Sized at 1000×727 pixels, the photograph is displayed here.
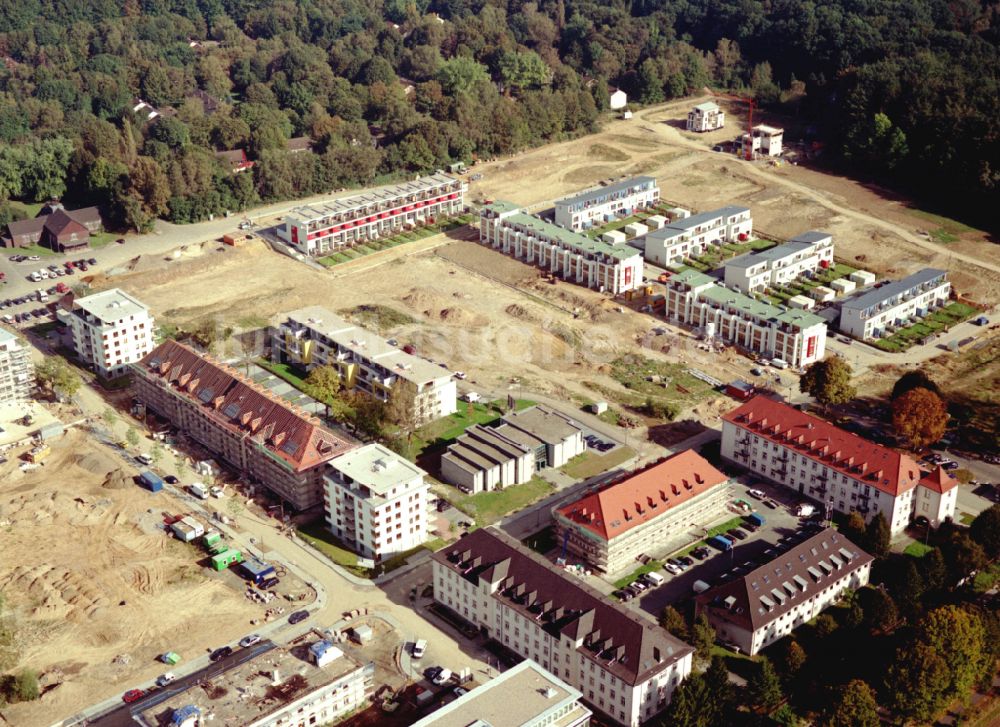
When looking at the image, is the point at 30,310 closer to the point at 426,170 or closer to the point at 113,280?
the point at 113,280

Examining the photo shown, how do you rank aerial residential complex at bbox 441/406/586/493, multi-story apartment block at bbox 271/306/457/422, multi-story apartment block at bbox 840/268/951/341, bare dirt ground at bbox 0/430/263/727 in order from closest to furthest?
bare dirt ground at bbox 0/430/263/727
aerial residential complex at bbox 441/406/586/493
multi-story apartment block at bbox 271/306/457/422
multi-story apartment block at bbox 840/268/951/341

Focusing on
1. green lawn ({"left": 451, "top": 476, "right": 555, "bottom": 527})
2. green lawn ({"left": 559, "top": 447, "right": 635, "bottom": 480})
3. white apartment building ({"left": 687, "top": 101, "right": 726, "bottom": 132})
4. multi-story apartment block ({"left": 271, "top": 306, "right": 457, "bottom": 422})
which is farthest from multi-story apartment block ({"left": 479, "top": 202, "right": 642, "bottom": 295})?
white apartment building ({"left": 687, "top": 101, "right": 726, "bottom": 132})

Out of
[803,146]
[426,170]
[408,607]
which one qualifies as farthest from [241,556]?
[803,146]

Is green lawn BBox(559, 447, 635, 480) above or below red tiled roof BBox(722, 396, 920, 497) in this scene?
below

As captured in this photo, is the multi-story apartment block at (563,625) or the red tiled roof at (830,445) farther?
the red tiled roof at (830,445)

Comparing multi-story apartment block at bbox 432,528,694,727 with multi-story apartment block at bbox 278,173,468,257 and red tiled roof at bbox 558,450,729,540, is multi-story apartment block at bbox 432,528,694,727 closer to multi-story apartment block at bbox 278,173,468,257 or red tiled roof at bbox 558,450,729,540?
red tiled roof at bbox 558,450,729,540

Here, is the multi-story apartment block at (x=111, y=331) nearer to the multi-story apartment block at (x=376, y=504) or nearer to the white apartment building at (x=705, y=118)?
the multi-story apartment block at (x=376, y=504)

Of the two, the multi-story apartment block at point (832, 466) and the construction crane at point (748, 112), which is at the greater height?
the construction crane at point (748, 112)

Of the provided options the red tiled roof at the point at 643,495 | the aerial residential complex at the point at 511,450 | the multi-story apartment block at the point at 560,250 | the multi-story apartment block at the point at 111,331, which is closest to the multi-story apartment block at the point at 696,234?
the multi-story apartment block at the point at 560,250
